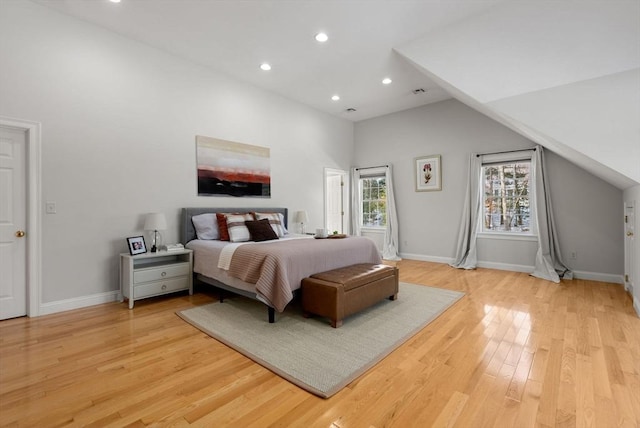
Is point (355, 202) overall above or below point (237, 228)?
above

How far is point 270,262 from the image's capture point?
286cm

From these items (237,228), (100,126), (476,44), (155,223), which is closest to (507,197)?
(476,44)

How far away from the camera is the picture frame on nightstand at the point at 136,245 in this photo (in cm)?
351

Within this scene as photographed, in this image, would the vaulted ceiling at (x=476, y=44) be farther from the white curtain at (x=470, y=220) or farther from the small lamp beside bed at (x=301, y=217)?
the small lamp beside bed at (x=301, y=217)

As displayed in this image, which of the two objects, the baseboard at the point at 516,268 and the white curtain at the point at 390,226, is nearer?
the baseboard at the point at 516,268

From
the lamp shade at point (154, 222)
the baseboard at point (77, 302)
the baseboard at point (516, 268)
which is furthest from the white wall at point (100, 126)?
the baseboard at point (516, 268)

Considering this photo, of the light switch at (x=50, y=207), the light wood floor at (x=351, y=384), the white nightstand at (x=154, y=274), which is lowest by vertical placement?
the light wood floor at (x=351, y=384)

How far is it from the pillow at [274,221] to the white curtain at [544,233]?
156 inches

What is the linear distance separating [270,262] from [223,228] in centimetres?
160

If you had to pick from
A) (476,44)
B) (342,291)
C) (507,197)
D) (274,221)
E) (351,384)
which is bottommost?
(351,384)

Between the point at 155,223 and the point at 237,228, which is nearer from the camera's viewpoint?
the point at 155,223

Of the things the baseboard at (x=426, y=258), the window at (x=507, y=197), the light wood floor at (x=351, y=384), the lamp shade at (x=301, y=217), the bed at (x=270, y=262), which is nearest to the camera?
the light wood floor at (x=351, y=384)

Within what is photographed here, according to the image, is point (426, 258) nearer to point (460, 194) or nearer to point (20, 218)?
point (460, 194)

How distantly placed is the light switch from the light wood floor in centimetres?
108
